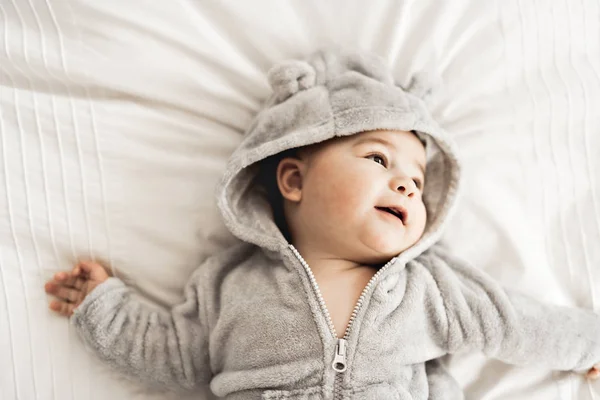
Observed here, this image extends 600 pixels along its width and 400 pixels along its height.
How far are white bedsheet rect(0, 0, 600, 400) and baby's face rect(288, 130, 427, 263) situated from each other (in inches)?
7.8

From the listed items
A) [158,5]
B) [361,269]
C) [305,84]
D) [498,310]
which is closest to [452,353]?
[498,310]

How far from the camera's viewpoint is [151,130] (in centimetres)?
129

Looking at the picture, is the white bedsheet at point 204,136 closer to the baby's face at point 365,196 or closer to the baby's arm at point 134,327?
the baby's arm at point 134,327

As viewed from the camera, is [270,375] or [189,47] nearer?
[270,375]

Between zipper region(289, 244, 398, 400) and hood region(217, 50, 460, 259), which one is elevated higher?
hood region(217, 50, 460, 259)

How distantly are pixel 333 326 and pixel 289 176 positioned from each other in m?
0.31

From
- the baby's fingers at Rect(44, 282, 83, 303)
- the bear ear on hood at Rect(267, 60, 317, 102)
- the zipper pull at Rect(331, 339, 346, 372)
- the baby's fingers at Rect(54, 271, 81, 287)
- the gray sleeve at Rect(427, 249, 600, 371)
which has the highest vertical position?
the bear ear on hood at Rect(267, 60, 317, 102)

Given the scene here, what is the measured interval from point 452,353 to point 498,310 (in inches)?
5.1

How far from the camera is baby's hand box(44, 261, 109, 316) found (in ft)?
4.03

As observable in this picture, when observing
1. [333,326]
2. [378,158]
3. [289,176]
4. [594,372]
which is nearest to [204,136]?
[289,176]

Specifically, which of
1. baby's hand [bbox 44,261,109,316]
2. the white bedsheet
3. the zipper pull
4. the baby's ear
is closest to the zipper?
the zipper pull

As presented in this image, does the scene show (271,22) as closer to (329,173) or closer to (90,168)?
(329,173)

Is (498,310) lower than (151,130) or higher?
lower

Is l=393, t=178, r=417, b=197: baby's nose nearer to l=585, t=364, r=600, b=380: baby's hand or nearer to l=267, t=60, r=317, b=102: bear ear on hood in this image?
l=267, t=60, r=317, b=102: bear ear on hood
